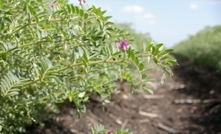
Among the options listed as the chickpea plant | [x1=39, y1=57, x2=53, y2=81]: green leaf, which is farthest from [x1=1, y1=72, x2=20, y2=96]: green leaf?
[x1=39, y1=57, x2=53, y2=81]: green leaf

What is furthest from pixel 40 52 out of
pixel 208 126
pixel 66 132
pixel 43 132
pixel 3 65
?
pixel 208 126

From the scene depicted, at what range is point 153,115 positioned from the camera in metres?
4.48

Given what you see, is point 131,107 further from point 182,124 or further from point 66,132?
point 66,132

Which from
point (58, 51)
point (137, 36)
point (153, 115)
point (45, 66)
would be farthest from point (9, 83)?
point (137, 36)

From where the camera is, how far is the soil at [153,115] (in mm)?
3084

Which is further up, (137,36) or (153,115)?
(137,36)

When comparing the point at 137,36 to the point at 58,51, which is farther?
the point at 137,36

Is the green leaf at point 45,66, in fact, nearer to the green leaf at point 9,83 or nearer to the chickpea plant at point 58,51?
the chickpea plant at point 58,51

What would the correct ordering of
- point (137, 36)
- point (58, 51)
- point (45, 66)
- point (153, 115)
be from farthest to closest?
point (137, 36)
point (153, 115)
point (58, 51)
point (45, 66)

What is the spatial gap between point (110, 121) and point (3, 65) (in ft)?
8.18

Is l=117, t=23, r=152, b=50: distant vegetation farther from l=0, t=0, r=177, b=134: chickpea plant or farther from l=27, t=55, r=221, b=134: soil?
l=0, t=0, r=177, b=134: chickpea plant

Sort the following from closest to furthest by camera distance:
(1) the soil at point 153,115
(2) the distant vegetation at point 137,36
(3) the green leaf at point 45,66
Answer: (3) the green leaf at point 45,66 → (1) the soil at point 153,115 → (2) the distant vegetation at point 137,36

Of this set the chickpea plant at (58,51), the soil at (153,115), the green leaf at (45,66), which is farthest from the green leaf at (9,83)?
the soil at (153,115)

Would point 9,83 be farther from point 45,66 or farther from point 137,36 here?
point 137,36
